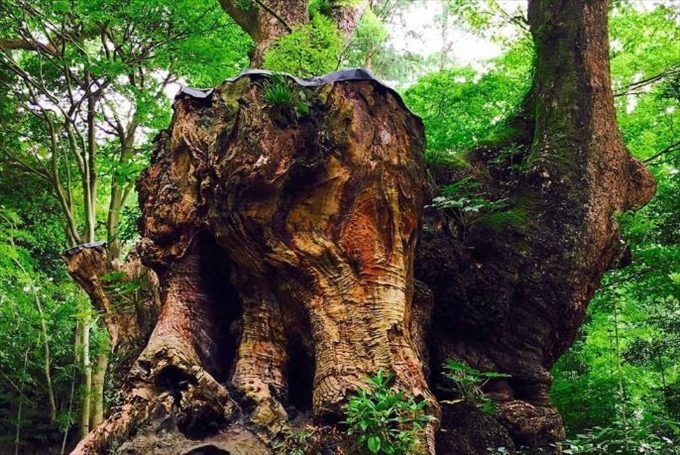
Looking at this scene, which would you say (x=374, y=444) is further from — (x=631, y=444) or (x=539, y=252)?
(x=539, y=252)

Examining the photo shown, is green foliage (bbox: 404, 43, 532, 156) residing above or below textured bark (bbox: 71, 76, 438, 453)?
above

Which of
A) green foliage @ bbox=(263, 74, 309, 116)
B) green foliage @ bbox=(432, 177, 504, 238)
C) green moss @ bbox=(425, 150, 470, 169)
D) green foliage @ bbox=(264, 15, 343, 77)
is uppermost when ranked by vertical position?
green foliage @ bbox=(264, 15, 343, 77)

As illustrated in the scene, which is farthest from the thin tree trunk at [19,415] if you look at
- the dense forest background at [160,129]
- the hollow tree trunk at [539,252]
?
the hollow tree trunk at [539,252]

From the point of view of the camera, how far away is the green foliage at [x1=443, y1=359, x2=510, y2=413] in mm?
3627

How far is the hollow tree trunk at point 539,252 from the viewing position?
416 centimetres

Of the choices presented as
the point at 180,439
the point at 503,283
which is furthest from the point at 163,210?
the point at 503,283

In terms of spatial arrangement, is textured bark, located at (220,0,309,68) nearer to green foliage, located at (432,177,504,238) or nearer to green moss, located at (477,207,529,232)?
green foliage, located at (432,177,504,238)

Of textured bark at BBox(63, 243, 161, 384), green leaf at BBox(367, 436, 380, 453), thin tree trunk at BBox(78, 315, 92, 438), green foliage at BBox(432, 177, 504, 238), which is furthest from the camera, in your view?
thin tree trunk at BBox(78, 315, 92, 438)

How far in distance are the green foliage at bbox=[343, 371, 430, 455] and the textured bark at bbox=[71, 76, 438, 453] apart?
182 mm

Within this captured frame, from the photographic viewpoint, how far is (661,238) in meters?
6.78

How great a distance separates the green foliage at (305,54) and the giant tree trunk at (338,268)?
147 cm

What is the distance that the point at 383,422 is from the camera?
276 centimetres

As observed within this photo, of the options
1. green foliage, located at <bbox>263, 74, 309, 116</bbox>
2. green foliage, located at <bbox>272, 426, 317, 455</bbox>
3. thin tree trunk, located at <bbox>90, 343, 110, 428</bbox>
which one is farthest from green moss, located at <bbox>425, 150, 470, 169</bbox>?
thin tree trunk, located at <bbox>90, 343, 110, 428</bbox>

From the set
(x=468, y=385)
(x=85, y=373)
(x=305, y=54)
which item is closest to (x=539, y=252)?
(x=468, y=385)
